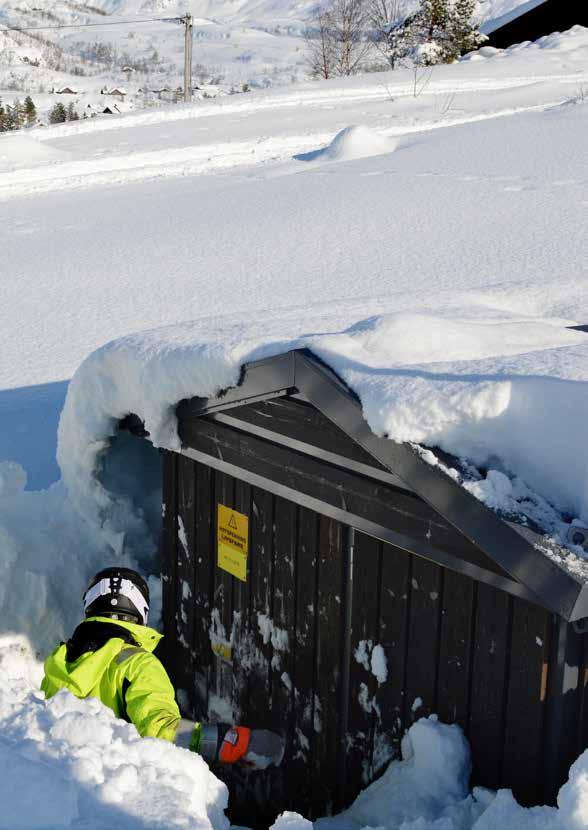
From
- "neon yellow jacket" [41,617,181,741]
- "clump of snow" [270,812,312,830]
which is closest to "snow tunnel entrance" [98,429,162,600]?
"neon yellow jacket" [41,617,181,741]

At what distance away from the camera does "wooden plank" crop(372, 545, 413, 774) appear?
3.38 meters

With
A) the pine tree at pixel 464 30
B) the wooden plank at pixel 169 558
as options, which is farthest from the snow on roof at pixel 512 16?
the wooden plank at pixel 169 558

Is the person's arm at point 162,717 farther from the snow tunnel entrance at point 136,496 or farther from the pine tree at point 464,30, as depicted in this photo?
the pine tree at point 464,30

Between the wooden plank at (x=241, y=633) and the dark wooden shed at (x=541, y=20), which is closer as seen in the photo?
the wooden plank at (x=241, y=633)

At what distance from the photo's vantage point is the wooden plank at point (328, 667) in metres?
3.66

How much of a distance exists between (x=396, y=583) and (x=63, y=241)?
803cm

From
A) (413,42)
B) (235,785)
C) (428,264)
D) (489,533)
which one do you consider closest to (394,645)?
(489,533)

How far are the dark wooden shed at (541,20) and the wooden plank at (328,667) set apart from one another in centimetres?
2660

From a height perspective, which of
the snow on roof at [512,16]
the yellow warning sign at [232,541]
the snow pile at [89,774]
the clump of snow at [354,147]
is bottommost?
the snow pile at [89,774]

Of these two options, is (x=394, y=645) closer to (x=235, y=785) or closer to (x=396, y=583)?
(x=396, y=583)

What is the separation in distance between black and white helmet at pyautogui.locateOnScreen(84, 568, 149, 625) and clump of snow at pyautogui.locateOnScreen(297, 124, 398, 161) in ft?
34.3

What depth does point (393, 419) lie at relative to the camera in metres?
3.00

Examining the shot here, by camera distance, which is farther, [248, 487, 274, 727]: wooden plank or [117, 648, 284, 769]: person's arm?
[248, 487, 274, 727]: wooden plank

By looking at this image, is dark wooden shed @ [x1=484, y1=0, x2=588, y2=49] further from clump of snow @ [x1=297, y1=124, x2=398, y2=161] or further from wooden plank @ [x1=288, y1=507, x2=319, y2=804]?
wooden plank @ [x1=288, y1=507, x2=319, y2=804]
